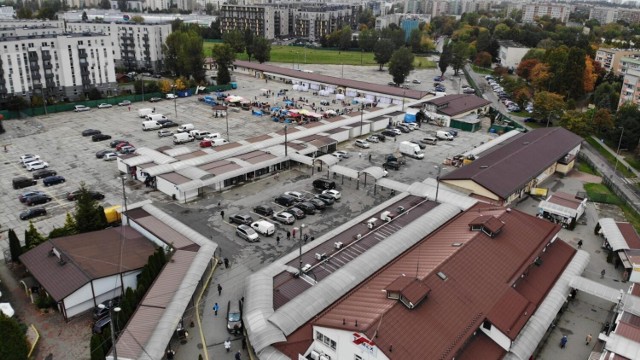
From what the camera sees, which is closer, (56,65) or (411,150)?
(411,150)

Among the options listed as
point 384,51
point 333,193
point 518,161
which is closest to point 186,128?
point 333,193

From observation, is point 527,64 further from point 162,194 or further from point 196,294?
point 196,294

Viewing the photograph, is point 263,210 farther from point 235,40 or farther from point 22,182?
point 235,40

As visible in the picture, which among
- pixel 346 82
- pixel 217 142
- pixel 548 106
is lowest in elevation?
pixel 217 142

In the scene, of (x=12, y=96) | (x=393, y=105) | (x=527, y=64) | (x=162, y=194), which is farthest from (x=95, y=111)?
(x=527, y=64)

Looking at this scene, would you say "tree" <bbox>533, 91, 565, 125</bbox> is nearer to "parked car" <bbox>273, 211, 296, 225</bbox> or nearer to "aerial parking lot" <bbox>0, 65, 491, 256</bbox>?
"aerial parking lot" <bbox>0, 65, 491, 256</bbox>

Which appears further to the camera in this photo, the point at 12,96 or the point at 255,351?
the point at 12,96

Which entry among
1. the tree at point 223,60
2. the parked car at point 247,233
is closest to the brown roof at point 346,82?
the tree at point 223,60

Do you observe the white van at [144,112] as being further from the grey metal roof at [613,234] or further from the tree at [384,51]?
the tree at [384,51]
